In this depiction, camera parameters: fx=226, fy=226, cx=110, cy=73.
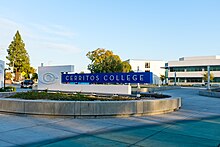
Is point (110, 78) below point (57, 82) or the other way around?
the other way around

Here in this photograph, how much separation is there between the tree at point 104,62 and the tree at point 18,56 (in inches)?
1266

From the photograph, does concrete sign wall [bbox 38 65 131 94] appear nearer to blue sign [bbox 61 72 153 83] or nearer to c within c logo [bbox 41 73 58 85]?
c within c logo [bbox 41 73 58 85]

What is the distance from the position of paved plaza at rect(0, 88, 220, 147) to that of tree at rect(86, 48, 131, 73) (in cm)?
3340

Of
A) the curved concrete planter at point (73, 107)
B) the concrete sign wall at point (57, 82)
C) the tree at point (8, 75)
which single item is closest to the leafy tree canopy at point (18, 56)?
the tree at point (8, 75)

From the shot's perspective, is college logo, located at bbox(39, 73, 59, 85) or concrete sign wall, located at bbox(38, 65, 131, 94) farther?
college logo, located at bbox(39, 73, 59, 85)

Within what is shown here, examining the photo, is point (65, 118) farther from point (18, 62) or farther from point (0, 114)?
point (18, 62)

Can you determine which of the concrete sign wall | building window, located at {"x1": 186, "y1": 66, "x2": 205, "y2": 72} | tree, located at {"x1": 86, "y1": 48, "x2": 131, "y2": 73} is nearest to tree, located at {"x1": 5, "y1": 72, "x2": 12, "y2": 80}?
tree, located at {"x1": 86, "y1": 48, "x2": 131, "y2": 73}

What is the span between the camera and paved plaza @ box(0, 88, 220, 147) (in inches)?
228

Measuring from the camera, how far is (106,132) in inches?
270

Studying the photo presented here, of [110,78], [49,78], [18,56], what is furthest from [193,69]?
[49,78]

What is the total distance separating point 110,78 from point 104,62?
1102 inches

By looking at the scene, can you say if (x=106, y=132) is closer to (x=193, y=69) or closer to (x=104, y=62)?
(x=104, y=62)

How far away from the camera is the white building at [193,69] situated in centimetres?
7500

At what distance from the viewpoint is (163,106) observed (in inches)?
423
